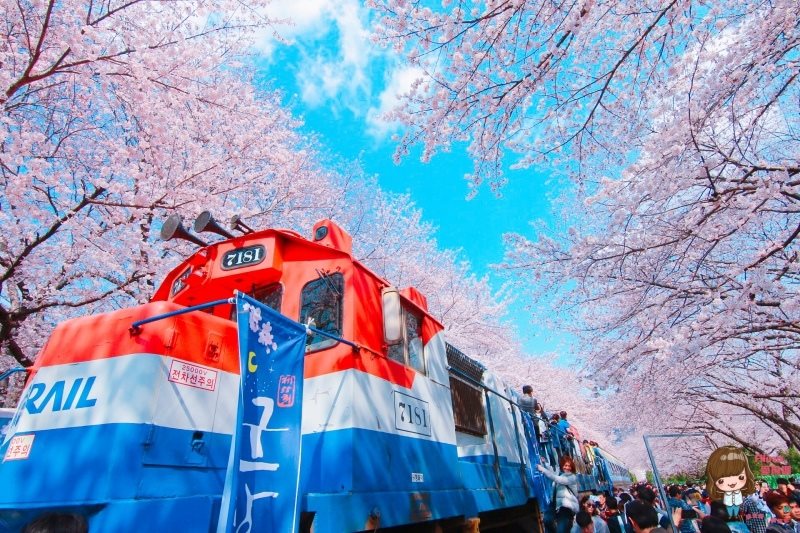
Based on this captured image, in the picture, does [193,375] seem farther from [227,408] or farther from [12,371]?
[12,371]

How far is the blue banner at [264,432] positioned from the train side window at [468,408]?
2.49m

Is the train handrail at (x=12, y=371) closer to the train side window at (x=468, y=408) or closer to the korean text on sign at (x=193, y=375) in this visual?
the korean text on sign at (x=193, y=375)

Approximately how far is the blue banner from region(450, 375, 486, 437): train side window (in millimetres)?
2491

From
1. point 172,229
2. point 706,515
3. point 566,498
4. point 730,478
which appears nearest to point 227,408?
point 172,229

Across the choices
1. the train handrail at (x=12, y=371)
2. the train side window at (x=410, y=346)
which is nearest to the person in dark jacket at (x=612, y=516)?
the train side window at (x=410, y=346)

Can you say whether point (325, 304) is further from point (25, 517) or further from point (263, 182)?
point (263, 182)

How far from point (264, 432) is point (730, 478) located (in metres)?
3.57

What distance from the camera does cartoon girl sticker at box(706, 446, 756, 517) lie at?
3.54 m

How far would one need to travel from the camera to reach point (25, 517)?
229cm

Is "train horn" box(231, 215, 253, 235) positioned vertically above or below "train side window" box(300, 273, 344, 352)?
above

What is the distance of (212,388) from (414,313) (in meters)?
2.03

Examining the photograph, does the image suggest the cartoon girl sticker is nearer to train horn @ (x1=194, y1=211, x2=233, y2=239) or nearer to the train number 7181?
the train number 7181

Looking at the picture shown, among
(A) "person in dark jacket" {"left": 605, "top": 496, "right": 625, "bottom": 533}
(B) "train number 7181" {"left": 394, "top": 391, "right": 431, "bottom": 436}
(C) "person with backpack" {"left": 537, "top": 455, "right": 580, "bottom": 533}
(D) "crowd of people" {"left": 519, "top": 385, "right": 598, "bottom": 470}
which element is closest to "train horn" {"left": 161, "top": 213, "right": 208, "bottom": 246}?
(B) "train number 7181" {"left": 394, "top": 391, "right": 431, "bottom": 436}

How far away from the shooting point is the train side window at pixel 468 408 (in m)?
4.98
